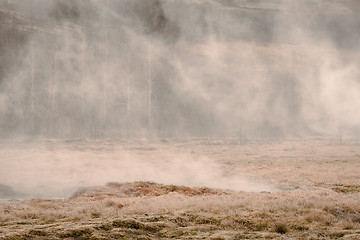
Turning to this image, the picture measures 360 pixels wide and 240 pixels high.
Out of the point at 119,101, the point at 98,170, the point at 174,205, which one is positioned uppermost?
the point at 119,101

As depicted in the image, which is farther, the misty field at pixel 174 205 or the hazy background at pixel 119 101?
the hazy background at pixel 119 101

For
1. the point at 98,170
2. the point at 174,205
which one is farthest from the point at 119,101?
the point at 174,205

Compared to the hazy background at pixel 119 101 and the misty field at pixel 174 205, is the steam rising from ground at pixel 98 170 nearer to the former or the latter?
the misty field at pixel 174 205

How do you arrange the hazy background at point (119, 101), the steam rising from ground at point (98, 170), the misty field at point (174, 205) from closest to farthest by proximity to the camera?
the misty field at point (174, 205)
the steam rising from ground at point (98, 170)
the hazy background at point (119, 101)

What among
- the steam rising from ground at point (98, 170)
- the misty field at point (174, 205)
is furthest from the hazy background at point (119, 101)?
Result: the misty field at point (174, 205)

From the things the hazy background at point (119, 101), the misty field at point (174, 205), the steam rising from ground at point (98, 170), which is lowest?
the steam rising from ground at point (98, 170)

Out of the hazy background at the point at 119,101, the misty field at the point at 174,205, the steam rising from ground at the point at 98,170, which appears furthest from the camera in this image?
the hazy background at the point at 119,101

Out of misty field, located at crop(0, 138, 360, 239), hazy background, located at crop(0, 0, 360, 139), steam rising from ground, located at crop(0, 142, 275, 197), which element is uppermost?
hazy background, located at crop(0, 0, 360, 139)

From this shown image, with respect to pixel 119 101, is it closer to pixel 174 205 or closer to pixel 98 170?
pixel 98 170

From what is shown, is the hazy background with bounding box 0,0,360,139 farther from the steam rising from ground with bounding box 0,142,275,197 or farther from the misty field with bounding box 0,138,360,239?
the misty field with bounding box 0,138,360,239

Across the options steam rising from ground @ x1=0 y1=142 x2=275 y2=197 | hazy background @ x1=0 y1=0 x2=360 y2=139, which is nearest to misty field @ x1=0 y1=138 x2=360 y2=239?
steam rising from ground @ x1=0 y1=142 x2=275 y2=197

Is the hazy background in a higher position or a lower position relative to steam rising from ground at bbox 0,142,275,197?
higher

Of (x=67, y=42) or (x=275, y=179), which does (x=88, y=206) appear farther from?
(x=67, y=42)

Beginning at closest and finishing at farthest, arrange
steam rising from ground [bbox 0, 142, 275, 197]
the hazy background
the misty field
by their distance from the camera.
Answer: the misty field, steam rising from ground [bbox 0, 142, 275, 197], the hazy background
